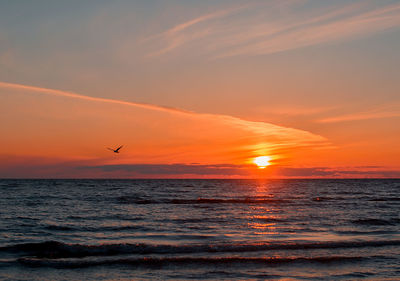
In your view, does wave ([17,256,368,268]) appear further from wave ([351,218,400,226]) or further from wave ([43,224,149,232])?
wave ([351,218,400,226])

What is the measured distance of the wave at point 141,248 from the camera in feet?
57.9

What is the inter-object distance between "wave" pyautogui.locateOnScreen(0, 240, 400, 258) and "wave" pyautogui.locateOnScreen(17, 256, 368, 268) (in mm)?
1502

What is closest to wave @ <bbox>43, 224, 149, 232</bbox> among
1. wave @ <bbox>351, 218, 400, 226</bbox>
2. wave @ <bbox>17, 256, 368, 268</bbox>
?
wave @ <bbox>17, 256, 368, 268</bbox>

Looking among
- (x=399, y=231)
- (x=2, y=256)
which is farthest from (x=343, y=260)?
(x=2, y=256)

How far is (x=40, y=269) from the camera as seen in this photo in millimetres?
14516

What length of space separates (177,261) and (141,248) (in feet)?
10.2

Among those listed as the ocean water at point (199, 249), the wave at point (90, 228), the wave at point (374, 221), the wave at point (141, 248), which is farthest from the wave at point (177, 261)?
the wave at point (374, 221)

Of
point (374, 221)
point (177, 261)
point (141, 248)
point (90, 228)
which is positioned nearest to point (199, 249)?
point (177, 261)

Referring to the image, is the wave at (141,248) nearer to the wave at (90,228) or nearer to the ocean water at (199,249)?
the ocean water at (199,249)

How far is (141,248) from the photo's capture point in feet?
60.0

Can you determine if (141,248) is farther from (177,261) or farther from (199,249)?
(177,261)

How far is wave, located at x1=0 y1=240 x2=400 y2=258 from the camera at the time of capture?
17.6 meters

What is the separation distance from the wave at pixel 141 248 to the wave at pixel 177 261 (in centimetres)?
150

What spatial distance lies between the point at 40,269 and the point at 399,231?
20061 mm
